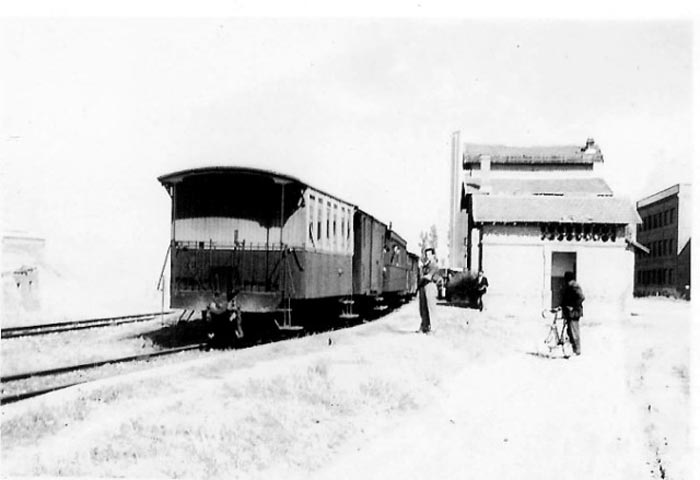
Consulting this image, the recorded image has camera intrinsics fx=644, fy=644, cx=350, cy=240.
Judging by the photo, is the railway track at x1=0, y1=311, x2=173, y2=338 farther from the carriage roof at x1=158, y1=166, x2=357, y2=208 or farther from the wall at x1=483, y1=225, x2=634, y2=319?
the wall at x1=483, y1=225, x2=634, y2=319

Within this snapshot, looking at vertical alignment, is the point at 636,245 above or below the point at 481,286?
above

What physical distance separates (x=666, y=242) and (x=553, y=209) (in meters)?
1.12

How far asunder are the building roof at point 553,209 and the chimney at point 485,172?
9cm

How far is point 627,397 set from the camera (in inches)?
206

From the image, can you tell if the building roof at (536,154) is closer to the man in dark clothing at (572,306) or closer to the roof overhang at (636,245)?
the roof overhang at (636,245)

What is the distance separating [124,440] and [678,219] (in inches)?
180

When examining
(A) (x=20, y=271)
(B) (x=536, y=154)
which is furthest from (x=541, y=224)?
(A) (x=20, y=271)

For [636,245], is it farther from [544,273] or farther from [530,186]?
[530,186]

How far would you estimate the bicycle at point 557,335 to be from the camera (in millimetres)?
5926

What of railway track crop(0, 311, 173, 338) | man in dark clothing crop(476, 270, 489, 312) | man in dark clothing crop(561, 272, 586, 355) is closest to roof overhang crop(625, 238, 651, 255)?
man in dark clothing crop(561, 272, 586, 355)

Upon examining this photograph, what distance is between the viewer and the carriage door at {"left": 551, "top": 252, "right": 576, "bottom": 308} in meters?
5.99

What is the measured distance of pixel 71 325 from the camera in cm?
743

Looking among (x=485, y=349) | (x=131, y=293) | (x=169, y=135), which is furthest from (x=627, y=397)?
(x=131, y=293)

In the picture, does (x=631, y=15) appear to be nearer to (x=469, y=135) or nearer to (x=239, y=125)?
(x=469, y=135)
